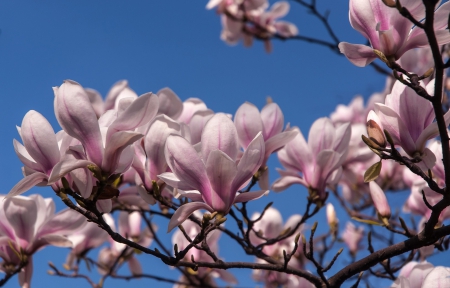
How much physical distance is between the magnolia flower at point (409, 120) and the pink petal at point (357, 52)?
123 mm

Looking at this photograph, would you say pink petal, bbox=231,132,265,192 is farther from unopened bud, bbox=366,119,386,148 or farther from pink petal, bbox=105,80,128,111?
pink petal, bbox=105,80,128,111

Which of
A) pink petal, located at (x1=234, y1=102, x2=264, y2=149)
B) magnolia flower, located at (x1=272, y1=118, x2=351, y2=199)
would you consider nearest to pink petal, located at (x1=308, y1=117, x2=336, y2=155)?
magnolia flower, located at (x1=272, y1=118, x2=351, y2=199)

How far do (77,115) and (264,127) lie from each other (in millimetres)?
767

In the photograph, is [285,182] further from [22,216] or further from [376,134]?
[22,216]

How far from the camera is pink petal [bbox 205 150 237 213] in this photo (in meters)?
1.31

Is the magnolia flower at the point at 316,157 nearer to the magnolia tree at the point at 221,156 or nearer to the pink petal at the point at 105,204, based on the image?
the magnolia tree at the point at 221,156

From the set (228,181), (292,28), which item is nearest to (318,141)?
(228,181)

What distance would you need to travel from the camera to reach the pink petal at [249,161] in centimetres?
132

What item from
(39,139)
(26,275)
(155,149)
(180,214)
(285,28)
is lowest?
(26,275)

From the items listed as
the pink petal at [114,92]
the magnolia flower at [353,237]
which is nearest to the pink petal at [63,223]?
the pink petal at [114,92]

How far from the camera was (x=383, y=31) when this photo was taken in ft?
4.38

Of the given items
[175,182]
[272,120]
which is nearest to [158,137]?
[175,182]

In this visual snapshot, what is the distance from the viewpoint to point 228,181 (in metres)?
1.35

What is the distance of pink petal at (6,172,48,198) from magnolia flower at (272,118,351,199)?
98cm
